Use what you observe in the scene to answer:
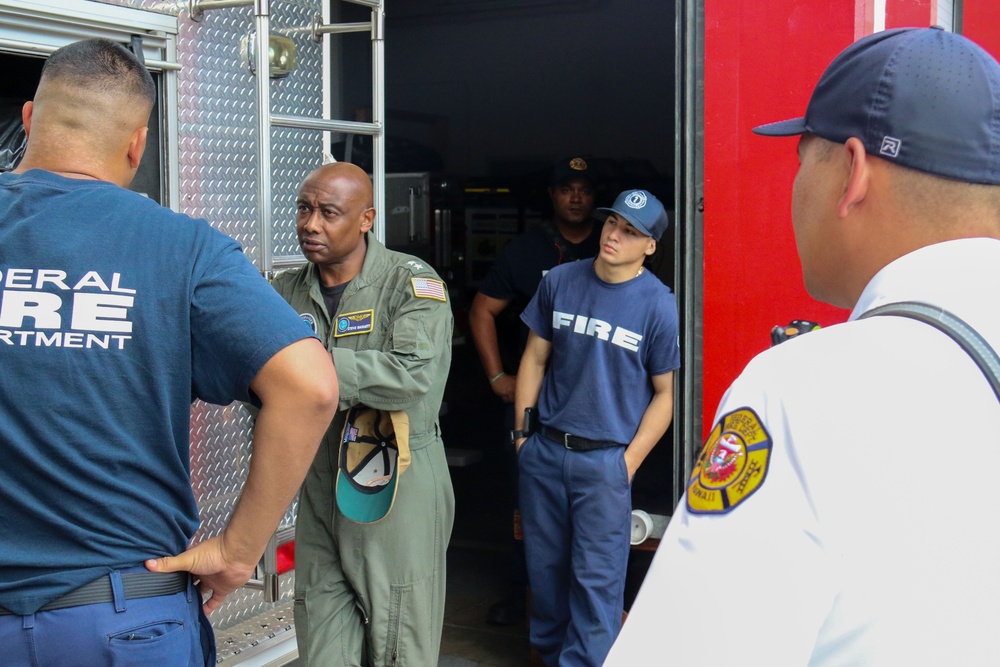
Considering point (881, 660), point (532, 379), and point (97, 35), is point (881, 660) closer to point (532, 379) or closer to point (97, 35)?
point (97, 35)

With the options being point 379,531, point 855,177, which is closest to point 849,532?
point 855,177

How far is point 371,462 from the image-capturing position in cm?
291

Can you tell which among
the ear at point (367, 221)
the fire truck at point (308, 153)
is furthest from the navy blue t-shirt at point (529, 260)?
the ear at point (367, 221)

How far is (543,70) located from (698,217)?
5.34 meters

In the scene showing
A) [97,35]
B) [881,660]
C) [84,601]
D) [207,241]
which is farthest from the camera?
[97,35]

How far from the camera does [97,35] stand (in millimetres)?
2750

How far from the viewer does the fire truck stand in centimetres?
307

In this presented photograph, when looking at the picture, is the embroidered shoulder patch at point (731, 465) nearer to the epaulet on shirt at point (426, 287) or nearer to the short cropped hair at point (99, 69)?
the short cropped hair at point (99, 69)

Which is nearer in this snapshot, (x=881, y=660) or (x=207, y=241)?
(x=881, y=660)

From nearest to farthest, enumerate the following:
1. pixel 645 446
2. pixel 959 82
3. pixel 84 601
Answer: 1. pixel 959 82
2. pixel 84 601
3. pixel 645 446

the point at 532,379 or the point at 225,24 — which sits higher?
the point at 225,24

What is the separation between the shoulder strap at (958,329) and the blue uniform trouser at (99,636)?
4.26ft

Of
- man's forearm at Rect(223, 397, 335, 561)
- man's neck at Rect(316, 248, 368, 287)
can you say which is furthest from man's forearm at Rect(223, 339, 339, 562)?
man's neck at Rect(316, 248, 368, 287)

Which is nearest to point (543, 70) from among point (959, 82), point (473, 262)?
point (473, 262)
